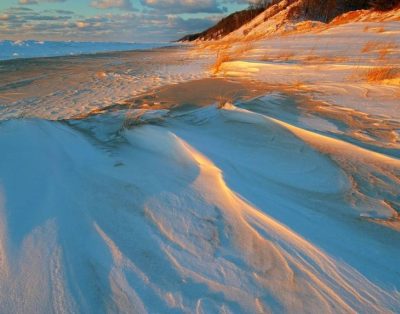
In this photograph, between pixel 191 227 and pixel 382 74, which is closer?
pixel 191 227

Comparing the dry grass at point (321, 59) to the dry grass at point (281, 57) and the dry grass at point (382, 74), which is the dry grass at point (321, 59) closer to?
the dry grass at point (281, 57)

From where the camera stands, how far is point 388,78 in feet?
15.1

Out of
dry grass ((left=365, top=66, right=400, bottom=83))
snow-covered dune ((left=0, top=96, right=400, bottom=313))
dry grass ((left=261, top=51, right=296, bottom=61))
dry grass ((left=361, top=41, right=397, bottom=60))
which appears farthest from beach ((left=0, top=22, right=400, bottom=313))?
dry grass ((left=261, top=51, right=296, bottom=61))

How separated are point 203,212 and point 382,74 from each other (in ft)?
13.5

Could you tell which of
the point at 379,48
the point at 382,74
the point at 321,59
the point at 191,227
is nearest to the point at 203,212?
the point at 191,227

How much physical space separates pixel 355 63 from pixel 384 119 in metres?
3.19

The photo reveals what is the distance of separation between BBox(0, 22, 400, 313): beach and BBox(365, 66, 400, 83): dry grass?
1.36m

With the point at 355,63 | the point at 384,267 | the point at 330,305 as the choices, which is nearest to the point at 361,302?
the point at 330,305

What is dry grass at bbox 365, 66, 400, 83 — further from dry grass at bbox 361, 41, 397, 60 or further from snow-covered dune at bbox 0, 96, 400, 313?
snow-covered dune at bbox 0, 96, 400, 313

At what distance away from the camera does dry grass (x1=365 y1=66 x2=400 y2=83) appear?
462 centimetres

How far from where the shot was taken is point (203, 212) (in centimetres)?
164

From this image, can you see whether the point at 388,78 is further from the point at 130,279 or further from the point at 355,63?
the point at 130,279

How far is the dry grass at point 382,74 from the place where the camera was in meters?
4.62

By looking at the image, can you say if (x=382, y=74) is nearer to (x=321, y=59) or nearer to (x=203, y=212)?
(x=321, y=59)
